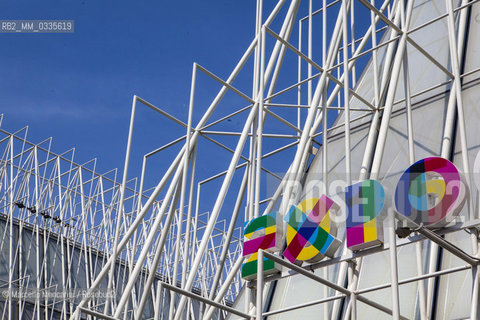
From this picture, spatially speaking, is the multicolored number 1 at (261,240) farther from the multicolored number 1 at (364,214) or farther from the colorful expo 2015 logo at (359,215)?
the multicolored number 1 at (364,214)

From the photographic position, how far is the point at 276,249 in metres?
11.5

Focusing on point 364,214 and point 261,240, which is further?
point 261,240

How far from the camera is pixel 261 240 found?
11.7m

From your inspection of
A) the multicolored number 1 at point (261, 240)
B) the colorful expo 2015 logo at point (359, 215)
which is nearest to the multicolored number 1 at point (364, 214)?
the colorful expo 2015 logo at point (359, 215)

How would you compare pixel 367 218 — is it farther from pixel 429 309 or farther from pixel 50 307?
pixel 50 307

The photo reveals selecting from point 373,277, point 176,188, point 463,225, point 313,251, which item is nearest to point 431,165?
point 463,225

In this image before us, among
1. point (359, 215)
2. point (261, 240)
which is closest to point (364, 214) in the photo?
point (359, 215)

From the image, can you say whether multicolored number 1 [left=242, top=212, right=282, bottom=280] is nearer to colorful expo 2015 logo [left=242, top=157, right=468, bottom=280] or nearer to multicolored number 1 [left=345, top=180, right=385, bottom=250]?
colorful expo 2015 logo [left=242, top=157, right=468, bottom=280]

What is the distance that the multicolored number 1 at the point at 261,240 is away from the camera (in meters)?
11.5

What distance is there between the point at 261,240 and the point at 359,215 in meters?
2.07

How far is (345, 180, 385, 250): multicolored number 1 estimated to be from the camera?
32.4 feet

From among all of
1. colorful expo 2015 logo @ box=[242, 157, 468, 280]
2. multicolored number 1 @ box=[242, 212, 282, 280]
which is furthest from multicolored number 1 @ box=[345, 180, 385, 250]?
multicolored number 1 @ box=[242, 212, 282, 280]

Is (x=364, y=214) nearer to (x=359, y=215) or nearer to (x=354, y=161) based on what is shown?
(x=359, y=215)

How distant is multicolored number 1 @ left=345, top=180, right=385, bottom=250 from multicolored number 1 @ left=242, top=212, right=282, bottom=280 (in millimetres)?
1549
